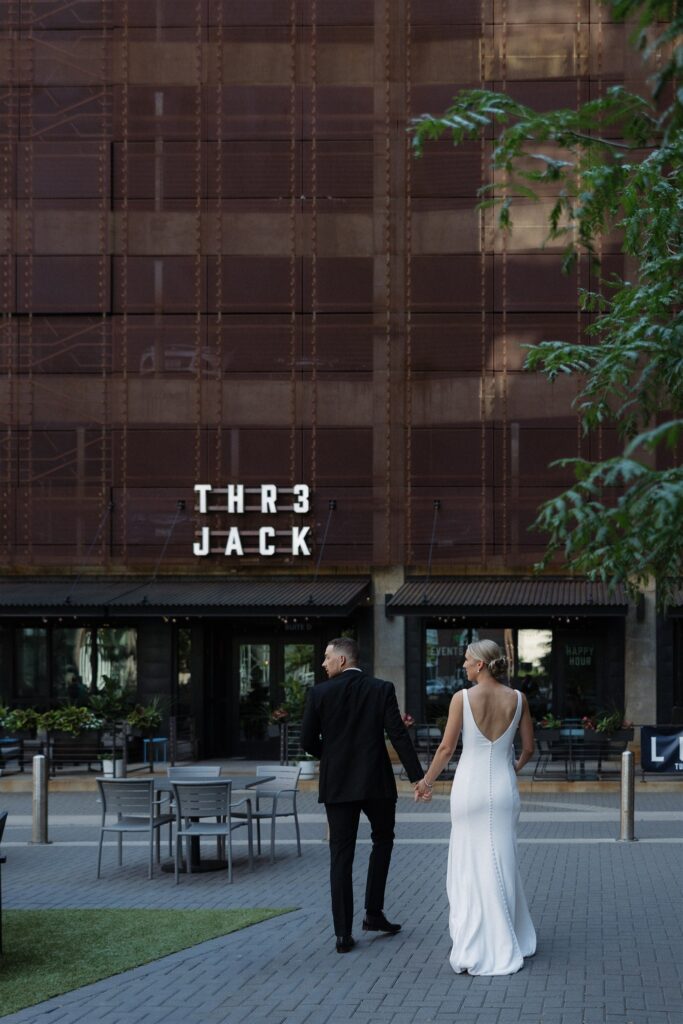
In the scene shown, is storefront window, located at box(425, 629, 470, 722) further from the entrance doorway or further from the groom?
the groom

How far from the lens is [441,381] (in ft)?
111

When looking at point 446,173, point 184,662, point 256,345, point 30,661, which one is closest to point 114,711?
point 184,662

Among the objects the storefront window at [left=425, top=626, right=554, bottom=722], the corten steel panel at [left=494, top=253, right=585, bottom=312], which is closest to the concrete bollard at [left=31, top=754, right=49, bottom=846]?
the storefront window at [left=425, top=626, right=554, bottom=722]

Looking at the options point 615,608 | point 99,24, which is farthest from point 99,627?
point 99,24

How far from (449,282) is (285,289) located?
3.75 m

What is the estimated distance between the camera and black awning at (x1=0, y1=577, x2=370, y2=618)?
31.1 m

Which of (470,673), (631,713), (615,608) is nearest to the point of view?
(470,673)

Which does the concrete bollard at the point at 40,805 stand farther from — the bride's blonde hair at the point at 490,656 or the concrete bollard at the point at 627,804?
the bride's blonde hair at the point at 490,656

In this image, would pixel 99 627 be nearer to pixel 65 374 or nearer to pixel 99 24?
pixel 65 374

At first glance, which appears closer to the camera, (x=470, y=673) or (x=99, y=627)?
(x=470, y=673)

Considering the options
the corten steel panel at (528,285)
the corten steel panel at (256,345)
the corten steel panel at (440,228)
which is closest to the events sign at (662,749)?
the corten steel panel at (528,285)

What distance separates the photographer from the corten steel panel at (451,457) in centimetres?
3384

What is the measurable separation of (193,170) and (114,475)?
23.9 ft

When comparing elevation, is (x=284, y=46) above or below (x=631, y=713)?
above
